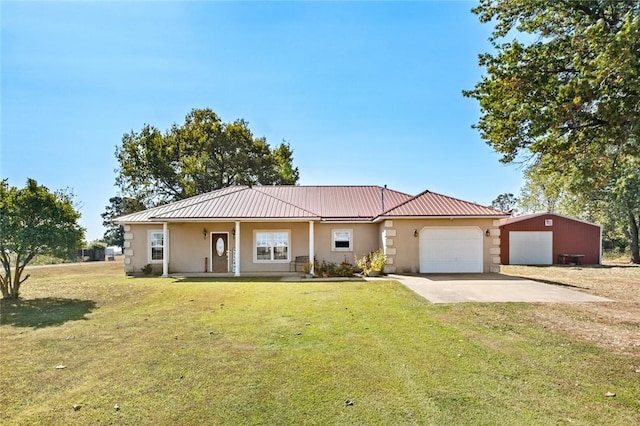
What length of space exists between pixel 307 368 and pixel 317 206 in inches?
594

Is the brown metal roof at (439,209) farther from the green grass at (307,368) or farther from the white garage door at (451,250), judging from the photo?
the green grass at (307,368)

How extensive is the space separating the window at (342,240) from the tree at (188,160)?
1753cm

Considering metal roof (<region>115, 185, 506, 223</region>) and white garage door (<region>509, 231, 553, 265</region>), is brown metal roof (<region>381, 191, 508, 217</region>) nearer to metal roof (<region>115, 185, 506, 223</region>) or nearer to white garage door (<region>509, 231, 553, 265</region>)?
metal roof (<region>115, 185, 506, 223</region>)

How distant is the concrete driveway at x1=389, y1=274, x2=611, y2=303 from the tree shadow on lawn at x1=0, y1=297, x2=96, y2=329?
859 cm

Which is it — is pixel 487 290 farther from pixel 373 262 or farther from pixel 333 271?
pixel 333 271

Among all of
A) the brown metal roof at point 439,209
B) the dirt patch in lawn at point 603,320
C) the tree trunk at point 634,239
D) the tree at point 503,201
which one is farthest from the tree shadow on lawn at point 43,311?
the tree at point 503,201

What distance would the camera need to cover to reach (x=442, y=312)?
8117mm

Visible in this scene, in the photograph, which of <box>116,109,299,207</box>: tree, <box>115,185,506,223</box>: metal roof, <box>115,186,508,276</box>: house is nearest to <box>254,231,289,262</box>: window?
<box>115,186,508,276</box>: house

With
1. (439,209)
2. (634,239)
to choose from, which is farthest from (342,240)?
(634,239)

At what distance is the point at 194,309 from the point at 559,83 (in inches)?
373

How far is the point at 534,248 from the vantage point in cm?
2459

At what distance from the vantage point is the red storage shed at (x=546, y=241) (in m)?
24.6

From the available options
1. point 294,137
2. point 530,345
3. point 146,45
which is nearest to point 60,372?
point 530,345

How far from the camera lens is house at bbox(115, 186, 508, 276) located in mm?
16188
